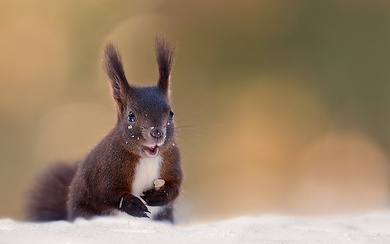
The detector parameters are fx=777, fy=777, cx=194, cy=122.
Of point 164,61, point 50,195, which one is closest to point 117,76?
point 164,61

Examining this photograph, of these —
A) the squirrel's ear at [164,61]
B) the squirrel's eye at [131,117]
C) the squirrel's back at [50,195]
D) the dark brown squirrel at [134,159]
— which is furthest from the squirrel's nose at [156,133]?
the squirrel's back at [50,195]

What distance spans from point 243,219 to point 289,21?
17.0ft

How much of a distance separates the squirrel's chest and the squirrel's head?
8 centimetres

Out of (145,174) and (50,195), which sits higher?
(50,195)

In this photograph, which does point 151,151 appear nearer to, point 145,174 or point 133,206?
point 145,174

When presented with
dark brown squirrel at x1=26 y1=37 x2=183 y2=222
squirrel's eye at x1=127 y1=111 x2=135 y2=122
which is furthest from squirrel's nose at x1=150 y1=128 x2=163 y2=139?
squirrel's eye at x1=127 y1=111 x2=135 y2=122

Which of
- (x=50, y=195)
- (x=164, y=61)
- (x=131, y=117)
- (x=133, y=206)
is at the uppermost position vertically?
(x=164, y=61)

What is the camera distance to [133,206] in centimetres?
346

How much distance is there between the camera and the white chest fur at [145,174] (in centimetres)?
356

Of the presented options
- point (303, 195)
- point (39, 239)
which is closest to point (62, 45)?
point (303, 195)

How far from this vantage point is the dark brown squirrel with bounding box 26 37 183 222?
351 centimetres

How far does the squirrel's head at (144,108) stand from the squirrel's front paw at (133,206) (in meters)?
0.21

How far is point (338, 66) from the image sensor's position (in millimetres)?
8484

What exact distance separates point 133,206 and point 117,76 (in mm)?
660
